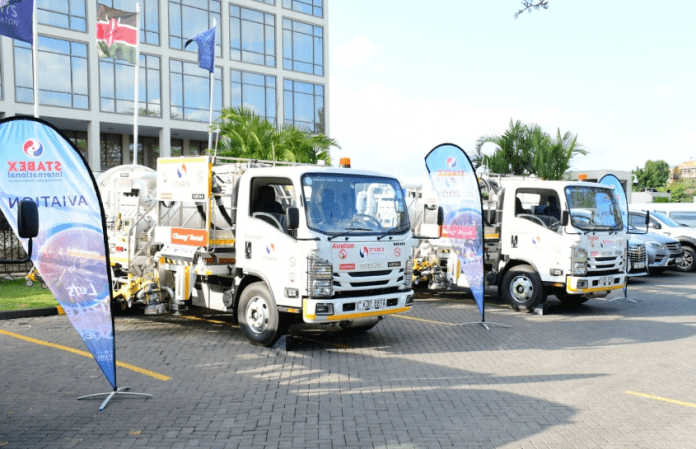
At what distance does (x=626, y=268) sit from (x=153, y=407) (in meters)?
9.69

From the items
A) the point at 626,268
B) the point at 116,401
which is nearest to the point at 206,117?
the point at 626,268

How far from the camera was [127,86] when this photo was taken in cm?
3275

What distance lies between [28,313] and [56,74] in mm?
22191

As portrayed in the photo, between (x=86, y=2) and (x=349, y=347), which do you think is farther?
(x=86, y=2)

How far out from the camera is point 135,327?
10734 millimetres

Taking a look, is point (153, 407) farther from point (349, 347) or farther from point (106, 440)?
point (349, 347)

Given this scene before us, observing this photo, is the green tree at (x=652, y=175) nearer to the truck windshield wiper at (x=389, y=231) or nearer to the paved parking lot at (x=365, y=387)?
the paved parking lot at (x=365, y=387)

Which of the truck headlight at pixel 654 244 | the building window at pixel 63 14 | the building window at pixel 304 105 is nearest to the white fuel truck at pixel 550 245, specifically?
the truck headlight at pixel 654 244

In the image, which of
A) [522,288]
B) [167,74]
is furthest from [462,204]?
[167,74]

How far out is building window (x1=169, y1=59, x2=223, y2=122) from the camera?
114ft

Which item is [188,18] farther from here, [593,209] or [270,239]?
[270,239]

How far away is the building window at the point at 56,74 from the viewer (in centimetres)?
2936

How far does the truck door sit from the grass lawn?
16.4ft

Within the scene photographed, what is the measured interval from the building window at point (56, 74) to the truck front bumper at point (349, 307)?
26258mm
